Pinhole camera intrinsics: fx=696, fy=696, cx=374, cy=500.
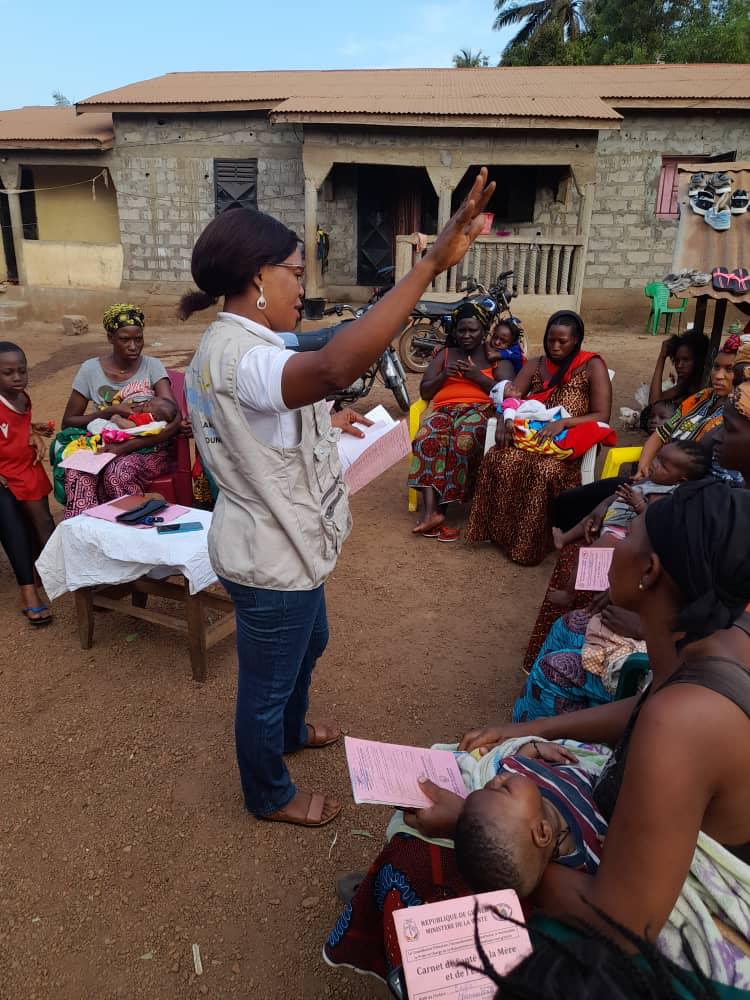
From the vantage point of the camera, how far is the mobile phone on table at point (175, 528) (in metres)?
3.18

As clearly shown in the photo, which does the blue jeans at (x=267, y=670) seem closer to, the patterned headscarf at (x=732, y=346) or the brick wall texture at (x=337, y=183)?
the patterned headscarf at (x=732, y=346)

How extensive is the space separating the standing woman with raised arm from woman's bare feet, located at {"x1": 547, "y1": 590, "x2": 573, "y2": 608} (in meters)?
1.36

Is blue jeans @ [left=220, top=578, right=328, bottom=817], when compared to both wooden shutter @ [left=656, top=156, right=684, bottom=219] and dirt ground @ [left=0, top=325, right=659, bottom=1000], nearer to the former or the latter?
dirt ground @ [left=0, top=325, right=659, bottom=1000]

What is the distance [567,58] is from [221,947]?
25.6 m

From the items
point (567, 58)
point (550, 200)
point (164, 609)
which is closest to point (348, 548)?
point (164, 609)

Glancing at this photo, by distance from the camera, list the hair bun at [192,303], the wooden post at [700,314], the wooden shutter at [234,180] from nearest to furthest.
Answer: the hair bun at [192,303]
the wooden post at [700,314]
the wooden shutter at [234,180]

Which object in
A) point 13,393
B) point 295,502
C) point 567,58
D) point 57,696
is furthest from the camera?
point 567,58

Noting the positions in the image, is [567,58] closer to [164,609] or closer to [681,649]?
[164,609]

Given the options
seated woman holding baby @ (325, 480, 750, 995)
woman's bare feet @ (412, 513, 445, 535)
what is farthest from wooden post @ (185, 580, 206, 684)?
woman's bare feet @ (412, 513, 445, 535)

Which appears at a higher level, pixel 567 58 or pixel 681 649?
pixel 567 58

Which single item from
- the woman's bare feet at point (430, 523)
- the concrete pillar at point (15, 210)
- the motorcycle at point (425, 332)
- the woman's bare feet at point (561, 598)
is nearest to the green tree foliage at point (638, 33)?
the motorcycle at point (425, 332)

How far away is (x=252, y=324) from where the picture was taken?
5.65 ft

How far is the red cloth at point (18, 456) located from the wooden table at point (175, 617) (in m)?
0.68

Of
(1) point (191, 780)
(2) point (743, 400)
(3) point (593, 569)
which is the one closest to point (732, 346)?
(2) point (743, 400)
